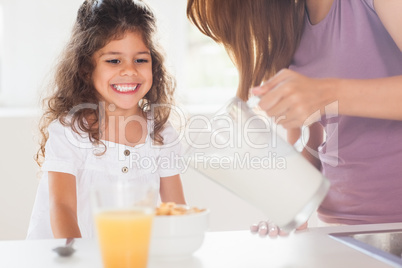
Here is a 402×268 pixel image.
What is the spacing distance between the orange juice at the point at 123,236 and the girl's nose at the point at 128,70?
3.07 ft

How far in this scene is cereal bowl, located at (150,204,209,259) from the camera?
0.85m

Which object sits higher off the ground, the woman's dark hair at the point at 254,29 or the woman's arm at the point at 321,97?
the woman's dark hair at the point at 254,29

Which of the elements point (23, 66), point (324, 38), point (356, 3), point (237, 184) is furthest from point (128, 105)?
point (23, 66)

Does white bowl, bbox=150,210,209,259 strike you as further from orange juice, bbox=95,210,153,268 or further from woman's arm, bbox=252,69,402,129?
woman's arm, bbox=252,69,402,129

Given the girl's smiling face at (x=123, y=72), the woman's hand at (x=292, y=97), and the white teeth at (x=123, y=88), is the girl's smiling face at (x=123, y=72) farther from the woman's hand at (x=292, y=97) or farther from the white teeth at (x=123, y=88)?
the woman's hand at (x=292, y=97)

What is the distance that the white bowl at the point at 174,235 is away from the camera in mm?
845

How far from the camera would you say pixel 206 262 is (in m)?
0.85

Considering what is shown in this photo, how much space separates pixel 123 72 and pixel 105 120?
0.18 metres

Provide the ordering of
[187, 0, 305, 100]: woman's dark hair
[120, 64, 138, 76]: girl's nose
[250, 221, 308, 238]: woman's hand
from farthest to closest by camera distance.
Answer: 1. [120, 64, 138, 76]: girl's nose
2. [187, 0, 305, 100]: woman's dark hair
3. [250, 221, 308, 238]: woman's hand

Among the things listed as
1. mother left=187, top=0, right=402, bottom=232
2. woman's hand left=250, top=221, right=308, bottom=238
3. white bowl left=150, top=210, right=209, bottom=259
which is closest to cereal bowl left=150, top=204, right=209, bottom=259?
white bowl left=150, top=210, right=209, bottom=259

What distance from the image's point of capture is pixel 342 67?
A: 1331 millimetres

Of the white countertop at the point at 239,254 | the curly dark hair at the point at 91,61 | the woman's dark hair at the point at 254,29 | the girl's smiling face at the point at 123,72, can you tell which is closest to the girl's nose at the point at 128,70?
the girl's smiling face at the point at 123,72

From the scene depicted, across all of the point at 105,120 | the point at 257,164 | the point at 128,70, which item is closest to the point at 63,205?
the point at 105,120

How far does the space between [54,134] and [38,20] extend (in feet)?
5.14
